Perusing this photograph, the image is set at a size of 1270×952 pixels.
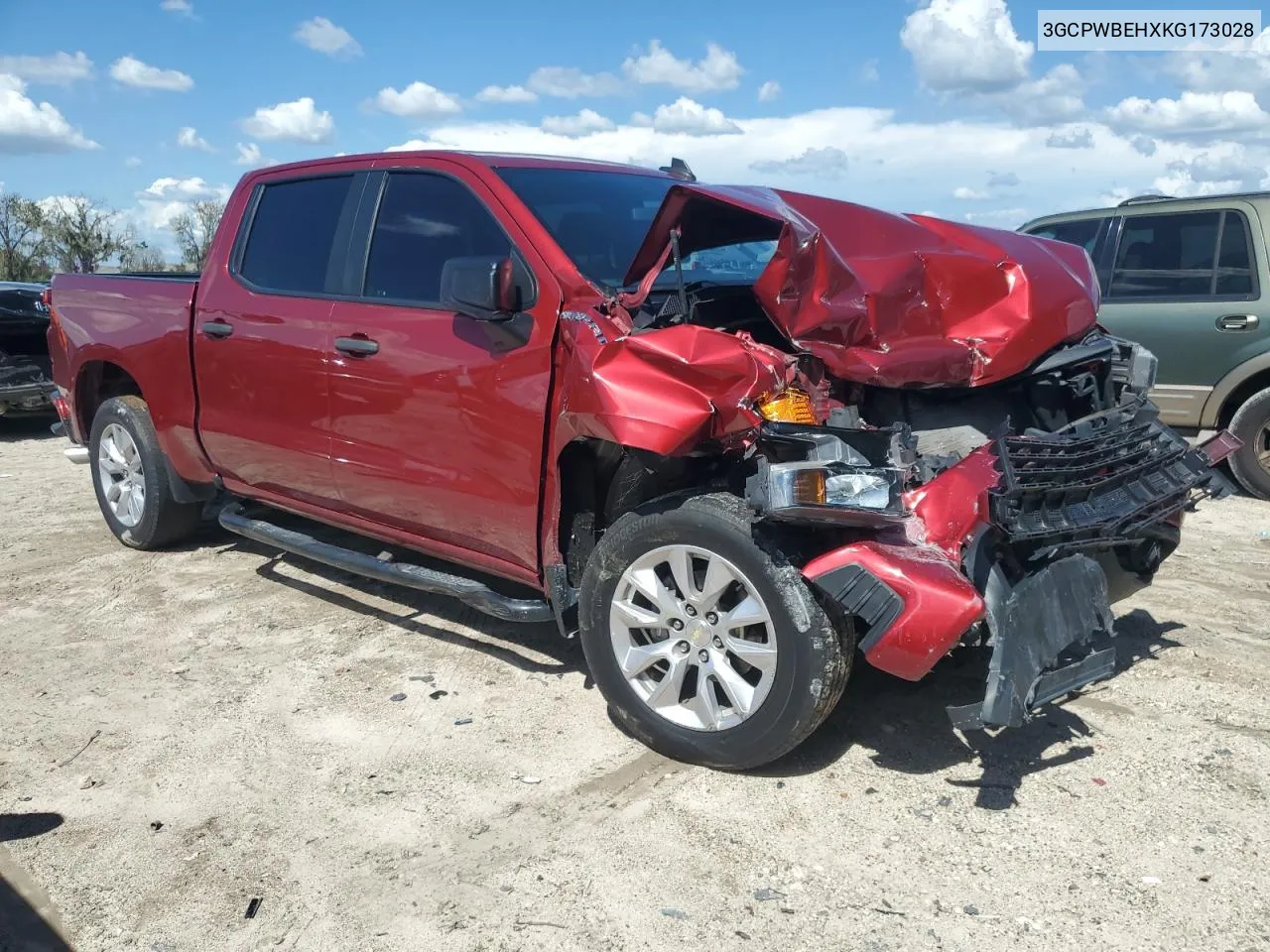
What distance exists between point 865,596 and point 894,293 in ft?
3.33

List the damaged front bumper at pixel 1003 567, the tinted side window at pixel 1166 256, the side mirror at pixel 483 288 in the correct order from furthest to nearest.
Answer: the tinted side window at pixel 1166 256
the side mirror at pixel 483 288
the damaged front bumper at pixel 1003 567

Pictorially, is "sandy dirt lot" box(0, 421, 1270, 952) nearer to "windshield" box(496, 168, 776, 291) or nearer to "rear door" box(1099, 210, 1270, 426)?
"windshield" box(496, 168, 776, 291)

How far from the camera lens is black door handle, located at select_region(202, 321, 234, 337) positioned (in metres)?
4.76

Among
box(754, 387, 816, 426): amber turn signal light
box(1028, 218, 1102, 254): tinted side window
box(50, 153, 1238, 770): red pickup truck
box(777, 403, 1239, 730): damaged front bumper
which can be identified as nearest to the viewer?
box(777, 403, 1239, 730): damaged front bumper

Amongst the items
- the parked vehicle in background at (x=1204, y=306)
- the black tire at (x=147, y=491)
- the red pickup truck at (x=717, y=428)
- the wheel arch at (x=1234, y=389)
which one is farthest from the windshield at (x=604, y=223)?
the wheel arch at (x=1234, y=389)

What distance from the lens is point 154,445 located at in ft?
17.8

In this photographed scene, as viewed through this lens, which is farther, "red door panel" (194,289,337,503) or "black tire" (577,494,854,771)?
"red door panel" (194,289,337,503)

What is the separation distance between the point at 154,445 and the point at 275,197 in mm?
1512

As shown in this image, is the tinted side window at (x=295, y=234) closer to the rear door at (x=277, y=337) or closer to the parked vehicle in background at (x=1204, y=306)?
the rear door at (x=277, y=337)

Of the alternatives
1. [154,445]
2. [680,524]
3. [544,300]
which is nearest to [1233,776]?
[680,524]

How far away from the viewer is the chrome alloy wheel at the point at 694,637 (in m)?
3.13

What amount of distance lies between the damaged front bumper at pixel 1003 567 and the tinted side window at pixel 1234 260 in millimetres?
4352

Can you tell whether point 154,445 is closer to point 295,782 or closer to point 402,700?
point 402,700

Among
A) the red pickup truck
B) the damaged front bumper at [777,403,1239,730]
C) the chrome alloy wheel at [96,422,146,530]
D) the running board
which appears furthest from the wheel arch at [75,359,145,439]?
the damaged front bumper at [777,403,1239,730]
